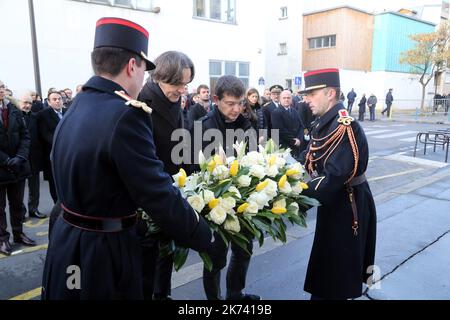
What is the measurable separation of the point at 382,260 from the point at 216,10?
55.0 feet

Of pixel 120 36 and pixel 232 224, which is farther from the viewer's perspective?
pixel 232 224

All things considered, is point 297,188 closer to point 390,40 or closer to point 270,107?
point 270,107

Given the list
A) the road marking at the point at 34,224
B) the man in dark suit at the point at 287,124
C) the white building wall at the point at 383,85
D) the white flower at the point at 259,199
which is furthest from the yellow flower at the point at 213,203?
the white building wall at the point at 383,85

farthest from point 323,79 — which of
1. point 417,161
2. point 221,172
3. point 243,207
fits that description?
point 417,161

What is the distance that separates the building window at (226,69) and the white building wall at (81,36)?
257 millimetres

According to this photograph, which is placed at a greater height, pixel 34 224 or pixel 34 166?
pixel 34 166

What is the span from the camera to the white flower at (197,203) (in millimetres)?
2129

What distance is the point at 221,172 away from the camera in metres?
2.39

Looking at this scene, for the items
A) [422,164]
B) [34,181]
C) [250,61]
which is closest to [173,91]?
[34,181]

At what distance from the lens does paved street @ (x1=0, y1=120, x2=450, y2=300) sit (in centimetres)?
361

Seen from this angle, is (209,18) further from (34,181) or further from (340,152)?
(340,152)

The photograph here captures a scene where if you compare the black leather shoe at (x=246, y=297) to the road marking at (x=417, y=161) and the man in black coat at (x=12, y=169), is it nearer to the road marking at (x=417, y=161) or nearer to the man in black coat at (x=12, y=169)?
the man in black coat at (x=12, y=169)

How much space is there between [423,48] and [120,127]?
31.1 metres

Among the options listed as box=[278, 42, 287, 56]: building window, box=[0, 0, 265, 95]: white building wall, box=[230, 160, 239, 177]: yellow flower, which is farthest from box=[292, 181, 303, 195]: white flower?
box=[278, 42, 287, 56]: building window
